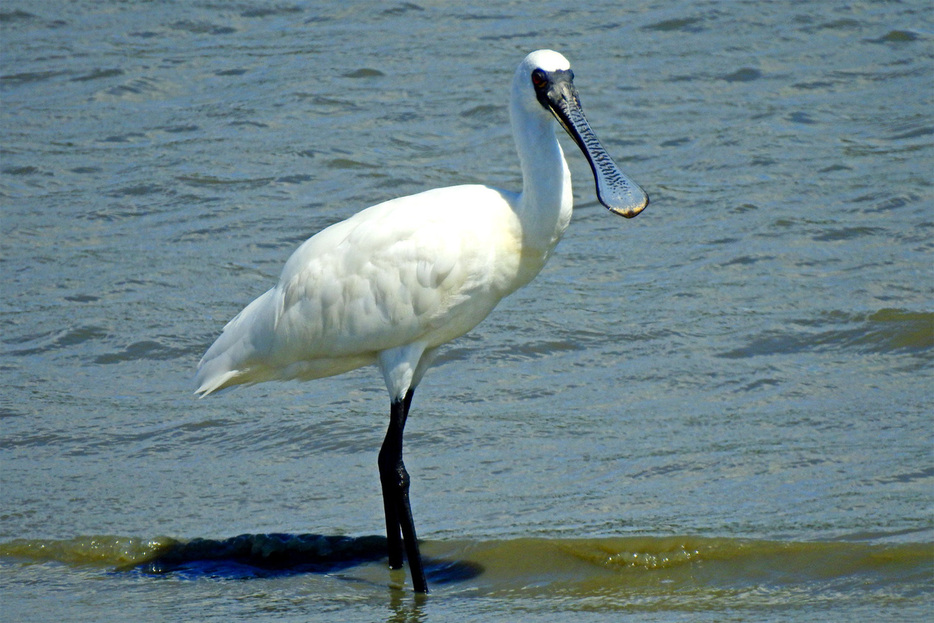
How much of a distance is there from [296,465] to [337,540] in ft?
3.19

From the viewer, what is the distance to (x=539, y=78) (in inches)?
267

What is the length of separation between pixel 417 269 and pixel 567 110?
1.08 meters

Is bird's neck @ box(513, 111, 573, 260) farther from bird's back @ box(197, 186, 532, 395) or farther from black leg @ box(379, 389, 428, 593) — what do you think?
black leg @ box(379, 389, 428, 593)

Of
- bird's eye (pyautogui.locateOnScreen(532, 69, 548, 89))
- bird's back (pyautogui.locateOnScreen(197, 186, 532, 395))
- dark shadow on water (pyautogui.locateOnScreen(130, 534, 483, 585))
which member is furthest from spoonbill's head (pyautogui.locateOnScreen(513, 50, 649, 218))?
dark shadow on water (pyautogui.locateOnScreen(130, 534, 483, 585))

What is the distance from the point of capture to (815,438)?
7883 mm

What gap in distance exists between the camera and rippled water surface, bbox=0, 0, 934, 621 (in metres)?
6.85

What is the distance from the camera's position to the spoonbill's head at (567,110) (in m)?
6.73

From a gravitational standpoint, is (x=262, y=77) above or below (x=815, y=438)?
above

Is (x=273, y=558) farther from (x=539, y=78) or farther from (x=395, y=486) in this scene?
(x=539, y=78)

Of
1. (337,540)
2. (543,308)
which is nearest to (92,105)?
(543,308)

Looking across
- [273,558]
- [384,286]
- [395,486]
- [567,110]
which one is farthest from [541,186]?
[273,558]

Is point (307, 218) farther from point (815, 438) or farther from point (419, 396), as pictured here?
point (815, 438)

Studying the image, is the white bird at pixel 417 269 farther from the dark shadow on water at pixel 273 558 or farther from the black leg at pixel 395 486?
the dark shadow on water at pixel 273 558

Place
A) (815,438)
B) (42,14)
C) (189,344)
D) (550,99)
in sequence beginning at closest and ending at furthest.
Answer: (550,99) → (815,438) → (189,344) → (42,14)
